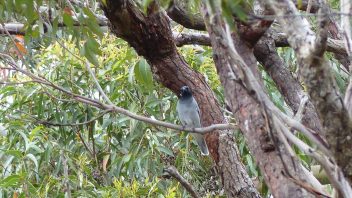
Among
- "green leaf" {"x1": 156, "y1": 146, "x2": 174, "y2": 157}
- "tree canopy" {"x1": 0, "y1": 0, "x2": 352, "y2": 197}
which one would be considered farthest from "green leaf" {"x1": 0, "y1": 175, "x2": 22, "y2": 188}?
"green leaf" {"x1": 156, "y1": 146, "x2": 174, "y2": 157}

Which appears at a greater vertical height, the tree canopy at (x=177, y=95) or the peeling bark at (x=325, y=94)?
the peeling bark at (x=325, y=94)

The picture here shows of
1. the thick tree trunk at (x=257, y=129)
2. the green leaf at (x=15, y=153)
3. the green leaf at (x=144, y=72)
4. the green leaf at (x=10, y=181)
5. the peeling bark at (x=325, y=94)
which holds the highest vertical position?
the peeling bark at (x=325, y=94)

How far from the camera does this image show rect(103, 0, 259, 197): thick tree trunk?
3.14 metres

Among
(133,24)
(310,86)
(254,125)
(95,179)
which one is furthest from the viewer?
(95,179)

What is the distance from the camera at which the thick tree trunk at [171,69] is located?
3.14 m

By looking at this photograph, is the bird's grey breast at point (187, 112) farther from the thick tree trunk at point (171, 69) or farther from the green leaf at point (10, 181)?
the green leaf at point (10, 181)

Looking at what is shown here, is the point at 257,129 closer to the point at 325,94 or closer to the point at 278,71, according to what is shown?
the point at 325,94

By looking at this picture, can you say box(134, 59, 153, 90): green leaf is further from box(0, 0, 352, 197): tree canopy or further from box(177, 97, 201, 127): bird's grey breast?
box(177, 97, 201, 127): bird's grey breast

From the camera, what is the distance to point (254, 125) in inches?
95.1

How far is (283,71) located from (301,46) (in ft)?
5.90

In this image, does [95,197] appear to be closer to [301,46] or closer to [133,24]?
[133,24]

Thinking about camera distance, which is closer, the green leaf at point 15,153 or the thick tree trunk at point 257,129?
the thick tree trunk at point 257,129

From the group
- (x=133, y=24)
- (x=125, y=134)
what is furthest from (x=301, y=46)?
(x=125, y=134)

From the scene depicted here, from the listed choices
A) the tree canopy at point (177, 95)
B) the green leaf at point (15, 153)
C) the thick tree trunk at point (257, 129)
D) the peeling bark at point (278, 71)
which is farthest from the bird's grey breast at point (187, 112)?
the thick tree trunk at point (257, 129)
